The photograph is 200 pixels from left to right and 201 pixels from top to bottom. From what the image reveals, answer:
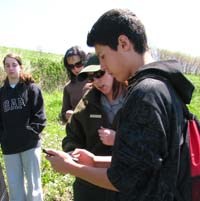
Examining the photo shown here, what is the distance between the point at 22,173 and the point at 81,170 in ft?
10.8

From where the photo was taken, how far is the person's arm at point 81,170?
186cm

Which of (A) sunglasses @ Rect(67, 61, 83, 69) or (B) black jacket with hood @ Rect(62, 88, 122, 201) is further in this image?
(A) sunglasses @ Rect(67, 61, 83, 69)

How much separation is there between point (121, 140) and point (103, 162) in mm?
610

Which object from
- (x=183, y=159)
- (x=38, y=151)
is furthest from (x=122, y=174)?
(x=38, y=151)

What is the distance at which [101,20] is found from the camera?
74.0 inches

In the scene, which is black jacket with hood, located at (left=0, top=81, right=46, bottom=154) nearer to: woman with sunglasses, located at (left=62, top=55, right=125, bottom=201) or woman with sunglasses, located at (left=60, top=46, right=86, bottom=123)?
woman with sunglasses, located at (left=60, top=46, right=86, bottom=123)

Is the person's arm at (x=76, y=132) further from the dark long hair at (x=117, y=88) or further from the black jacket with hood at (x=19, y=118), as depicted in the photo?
the black jacket with hood at (x=19, y=118)

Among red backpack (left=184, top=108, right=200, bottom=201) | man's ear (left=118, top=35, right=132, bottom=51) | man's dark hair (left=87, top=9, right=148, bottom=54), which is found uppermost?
man's dark hair (left=87, top=9, right=148, bottom=54)

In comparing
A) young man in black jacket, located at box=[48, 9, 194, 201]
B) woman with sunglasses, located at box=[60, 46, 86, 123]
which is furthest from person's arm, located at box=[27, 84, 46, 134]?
young man in black jacket, located at box=[48, 9, 194, 201]

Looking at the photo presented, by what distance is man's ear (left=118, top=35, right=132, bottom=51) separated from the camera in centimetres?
182

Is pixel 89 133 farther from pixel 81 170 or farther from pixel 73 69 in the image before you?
pixel 73 69

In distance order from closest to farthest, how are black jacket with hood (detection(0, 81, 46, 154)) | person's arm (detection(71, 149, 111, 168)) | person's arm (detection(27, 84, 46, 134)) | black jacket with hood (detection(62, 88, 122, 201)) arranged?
person's arm (detection(71, 149, 111, 168))
black jacket with hood (detection(62, 88, 122, 201))
black jacket with hood (detection(0, 81, 46, 154))
person's arm (detection(27, 84, 46, 134))

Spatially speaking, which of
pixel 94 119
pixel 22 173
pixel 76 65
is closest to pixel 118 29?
pixel 94 119

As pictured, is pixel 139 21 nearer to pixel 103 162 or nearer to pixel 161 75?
pixel 161 75
